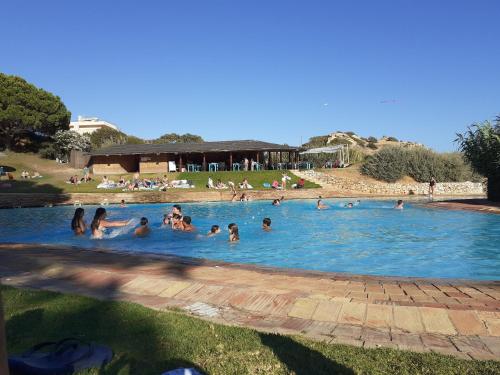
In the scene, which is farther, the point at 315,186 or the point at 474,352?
the point at 315,186

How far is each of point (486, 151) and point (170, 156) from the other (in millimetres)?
27776

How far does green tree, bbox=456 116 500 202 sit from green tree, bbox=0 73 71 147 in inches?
1725

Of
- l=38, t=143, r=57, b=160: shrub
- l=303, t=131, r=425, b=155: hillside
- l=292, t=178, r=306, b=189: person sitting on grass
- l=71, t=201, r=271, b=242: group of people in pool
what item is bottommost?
l=71, t=201, r=271, b=242: group of people in pool

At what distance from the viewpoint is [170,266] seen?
727cm

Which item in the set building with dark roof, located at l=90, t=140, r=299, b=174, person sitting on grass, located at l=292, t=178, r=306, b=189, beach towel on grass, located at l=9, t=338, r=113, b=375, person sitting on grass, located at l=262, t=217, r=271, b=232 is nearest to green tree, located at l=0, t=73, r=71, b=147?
building with dark roof, located at l=90, t=140, r=299, b=174

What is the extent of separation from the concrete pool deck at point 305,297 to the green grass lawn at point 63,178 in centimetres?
2418

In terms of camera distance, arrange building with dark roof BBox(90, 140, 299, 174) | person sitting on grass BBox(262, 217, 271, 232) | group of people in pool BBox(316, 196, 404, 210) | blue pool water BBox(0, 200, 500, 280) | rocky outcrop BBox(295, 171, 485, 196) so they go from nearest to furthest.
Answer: blue pool water BBox(0, 200, 500, 280)
person sitting on grass BBox(262, 217, 271, 232)
group of people in pool BBox(316, 196, 404, 210)
rocky outcrop BBox(295, 171, 485, 196)
building with dark roof BBox(90, 140, 299, 174)

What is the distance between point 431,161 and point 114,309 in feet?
126

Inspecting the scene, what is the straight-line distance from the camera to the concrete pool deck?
12.8 feet

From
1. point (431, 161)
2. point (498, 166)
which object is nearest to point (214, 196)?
point (498, 166)

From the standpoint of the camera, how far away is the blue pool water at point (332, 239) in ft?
35.8

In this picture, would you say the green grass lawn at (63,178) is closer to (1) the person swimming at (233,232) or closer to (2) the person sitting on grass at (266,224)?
(2) the person sitting on grass at (266,224)

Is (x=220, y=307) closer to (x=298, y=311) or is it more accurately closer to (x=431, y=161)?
(x=298, y=311)

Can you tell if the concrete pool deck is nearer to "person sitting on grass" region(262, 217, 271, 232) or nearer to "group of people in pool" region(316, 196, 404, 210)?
"person sitting on grass" region(262, 217, 271, 232)
